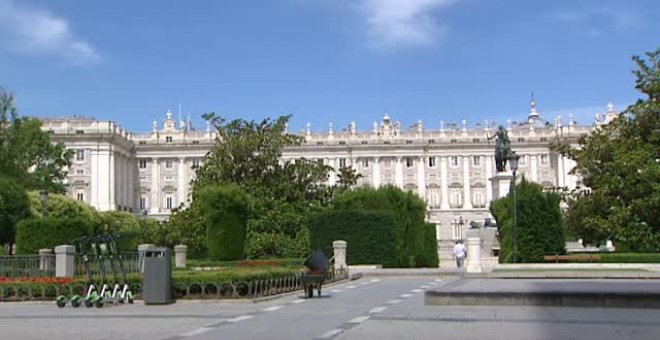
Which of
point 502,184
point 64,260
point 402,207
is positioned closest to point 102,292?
point 64,260

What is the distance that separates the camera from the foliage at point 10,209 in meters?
53.0

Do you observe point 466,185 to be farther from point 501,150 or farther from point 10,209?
point 10,209

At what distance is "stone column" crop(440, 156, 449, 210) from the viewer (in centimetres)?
12888

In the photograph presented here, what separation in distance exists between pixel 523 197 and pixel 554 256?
2986 mm

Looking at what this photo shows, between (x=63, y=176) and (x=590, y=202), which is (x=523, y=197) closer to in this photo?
(x=590, y=202)

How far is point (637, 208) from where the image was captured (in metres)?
39.6

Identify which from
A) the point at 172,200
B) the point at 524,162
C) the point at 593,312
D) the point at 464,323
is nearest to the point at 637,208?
the point at 593,312

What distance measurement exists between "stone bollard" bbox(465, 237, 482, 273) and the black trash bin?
1578 centimetres

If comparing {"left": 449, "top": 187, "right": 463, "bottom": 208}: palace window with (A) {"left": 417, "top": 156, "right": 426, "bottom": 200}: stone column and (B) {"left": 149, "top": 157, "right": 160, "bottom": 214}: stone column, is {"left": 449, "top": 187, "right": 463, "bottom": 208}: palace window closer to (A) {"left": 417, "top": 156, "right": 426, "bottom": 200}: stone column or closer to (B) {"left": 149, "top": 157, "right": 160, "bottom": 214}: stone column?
(A) {"left": 417, "top": 156, "right": 426, "bottom": 200}: stone column

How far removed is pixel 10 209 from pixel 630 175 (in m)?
37.4

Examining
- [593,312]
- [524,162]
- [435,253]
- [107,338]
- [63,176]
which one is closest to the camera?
[107,338]

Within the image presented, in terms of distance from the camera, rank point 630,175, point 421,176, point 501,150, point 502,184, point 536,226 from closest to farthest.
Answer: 1. point 536,226
2. point 630,175
3. point 502,184
4. point 501,150
5. point 421,176

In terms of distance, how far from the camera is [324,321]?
1596cm

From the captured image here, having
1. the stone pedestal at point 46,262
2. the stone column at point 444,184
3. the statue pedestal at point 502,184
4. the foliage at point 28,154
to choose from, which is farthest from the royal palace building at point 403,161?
the stone pedestal at point 46,262
